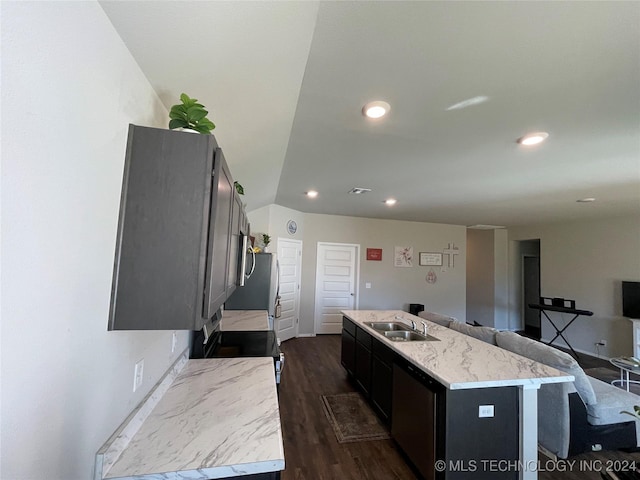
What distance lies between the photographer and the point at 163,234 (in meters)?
0.98

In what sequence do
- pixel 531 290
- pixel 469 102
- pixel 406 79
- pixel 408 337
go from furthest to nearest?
pixel 531 290
pixel 408 337
pixel 469 102
pixel 406 79

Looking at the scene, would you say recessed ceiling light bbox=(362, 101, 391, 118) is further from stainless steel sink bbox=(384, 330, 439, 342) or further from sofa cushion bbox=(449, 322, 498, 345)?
sofa cushion bbox=(449, 322, 498, 345)

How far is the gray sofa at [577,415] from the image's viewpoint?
2.06 metres

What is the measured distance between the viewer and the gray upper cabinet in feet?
3.18

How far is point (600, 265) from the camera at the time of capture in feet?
16.8

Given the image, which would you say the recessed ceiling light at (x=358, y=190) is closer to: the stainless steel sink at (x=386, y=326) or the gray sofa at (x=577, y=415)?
the stainless steel sink at (x=386, y=326)

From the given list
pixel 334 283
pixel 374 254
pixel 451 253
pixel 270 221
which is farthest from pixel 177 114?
pixel 451 253

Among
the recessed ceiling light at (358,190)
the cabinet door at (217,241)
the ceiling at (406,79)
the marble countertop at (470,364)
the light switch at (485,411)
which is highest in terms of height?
the recessed ceiling light at (358,190)

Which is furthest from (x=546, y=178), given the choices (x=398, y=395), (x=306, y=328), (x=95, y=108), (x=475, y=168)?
(x=306, y=328)

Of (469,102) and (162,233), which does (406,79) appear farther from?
(162,233)

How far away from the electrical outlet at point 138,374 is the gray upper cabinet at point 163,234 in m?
0.33

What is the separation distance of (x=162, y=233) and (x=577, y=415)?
301 centimetres

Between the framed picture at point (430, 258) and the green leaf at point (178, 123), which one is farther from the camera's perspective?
the framed picture at point (430, 258)

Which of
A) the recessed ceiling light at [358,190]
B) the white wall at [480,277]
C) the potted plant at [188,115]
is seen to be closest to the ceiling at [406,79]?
the potted plant at [188,115]
